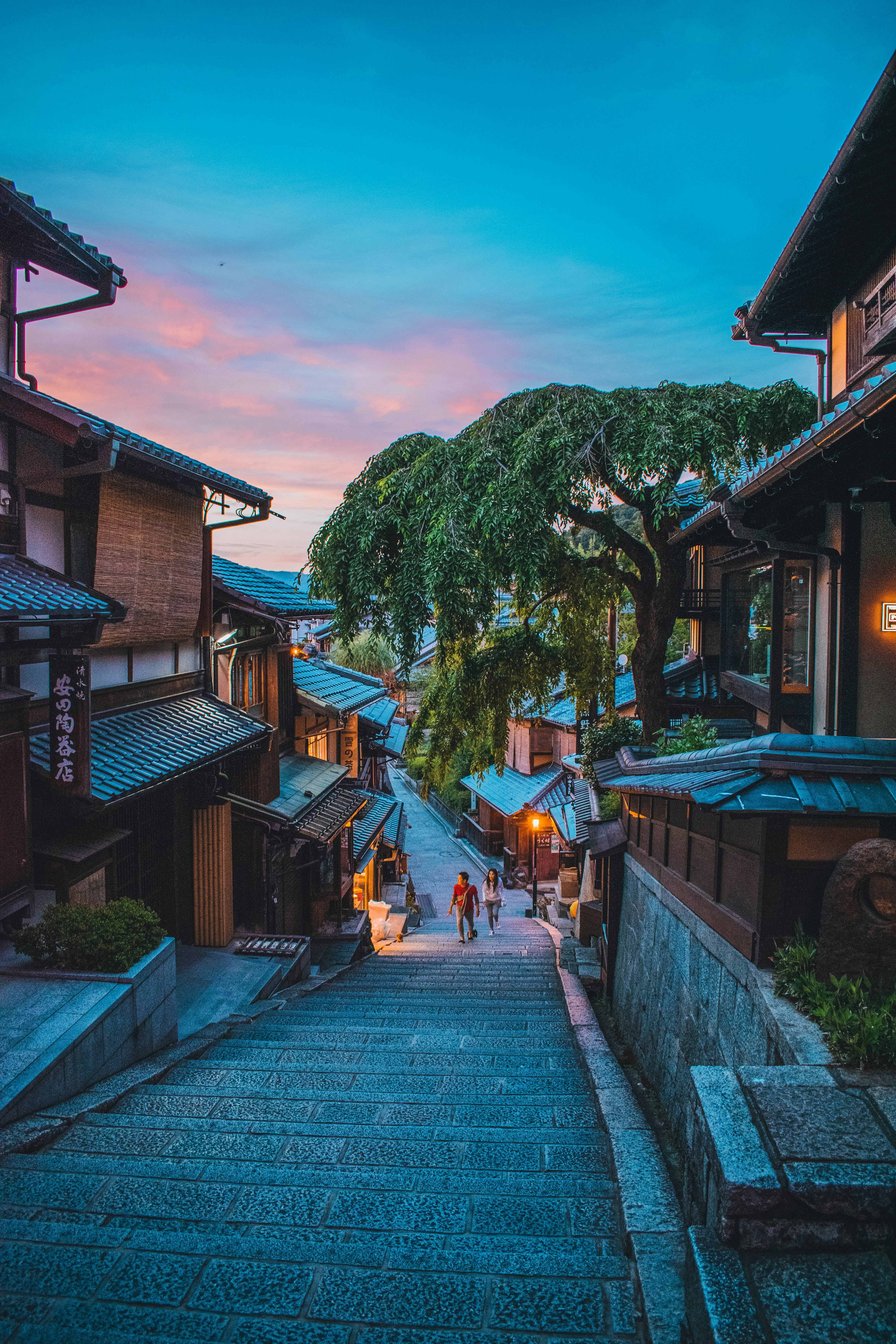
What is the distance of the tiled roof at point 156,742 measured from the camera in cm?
939

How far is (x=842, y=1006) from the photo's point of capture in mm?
5566

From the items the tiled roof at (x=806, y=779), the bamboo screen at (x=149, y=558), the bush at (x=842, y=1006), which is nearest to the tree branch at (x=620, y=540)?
the bamboo screen at (x=149, y=558)

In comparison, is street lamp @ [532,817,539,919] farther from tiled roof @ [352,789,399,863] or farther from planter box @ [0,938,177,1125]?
planter box @ [0,938,177,1125]

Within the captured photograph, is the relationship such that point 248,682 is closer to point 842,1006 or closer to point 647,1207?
point 842,1006

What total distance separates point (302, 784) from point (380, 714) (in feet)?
42.3

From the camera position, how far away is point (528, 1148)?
5.77 meters

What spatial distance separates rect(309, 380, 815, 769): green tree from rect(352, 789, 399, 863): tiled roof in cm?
769

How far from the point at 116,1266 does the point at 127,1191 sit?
91cm

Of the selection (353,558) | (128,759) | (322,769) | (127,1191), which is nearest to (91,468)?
(128,759)

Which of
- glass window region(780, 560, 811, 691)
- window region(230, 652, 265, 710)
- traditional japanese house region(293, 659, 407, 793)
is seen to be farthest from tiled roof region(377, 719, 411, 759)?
glass window region(780, 560, 811, 691)

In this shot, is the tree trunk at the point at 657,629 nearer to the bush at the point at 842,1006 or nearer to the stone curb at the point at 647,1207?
the bush at the point at 842,1006

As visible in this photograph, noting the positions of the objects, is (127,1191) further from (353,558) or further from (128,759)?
(353,558)

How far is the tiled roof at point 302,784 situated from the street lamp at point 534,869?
9714 millimetres

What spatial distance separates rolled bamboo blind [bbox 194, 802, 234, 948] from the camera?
14445mm
